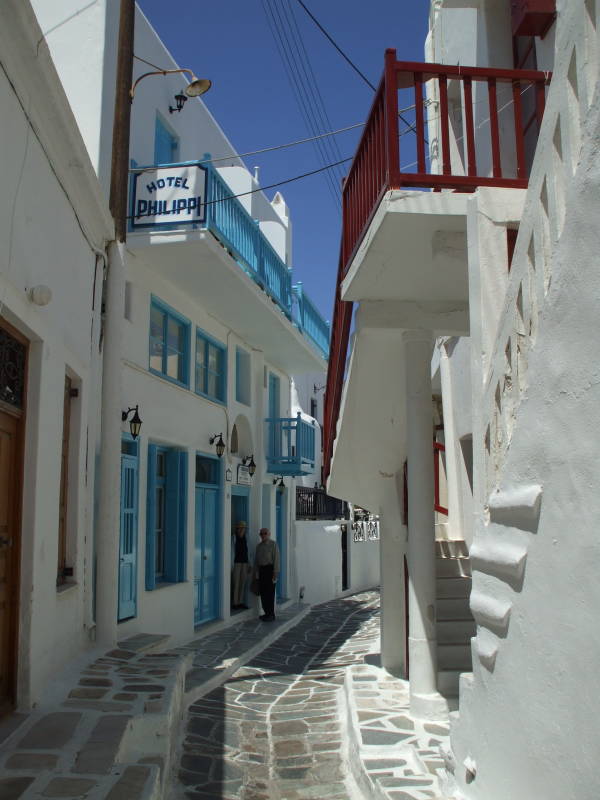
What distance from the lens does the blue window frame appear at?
977cm

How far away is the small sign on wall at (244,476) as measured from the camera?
1284 cm

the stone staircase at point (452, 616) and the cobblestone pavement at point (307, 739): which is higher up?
the stone staircase at point (452, 616)

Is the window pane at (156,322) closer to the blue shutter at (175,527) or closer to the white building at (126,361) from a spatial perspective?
the white building at (126,361)

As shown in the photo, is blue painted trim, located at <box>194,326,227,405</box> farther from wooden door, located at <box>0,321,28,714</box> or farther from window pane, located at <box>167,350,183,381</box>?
wooden door, located at <box>0,321,28,714</box>

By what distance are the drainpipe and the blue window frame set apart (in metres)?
1.79

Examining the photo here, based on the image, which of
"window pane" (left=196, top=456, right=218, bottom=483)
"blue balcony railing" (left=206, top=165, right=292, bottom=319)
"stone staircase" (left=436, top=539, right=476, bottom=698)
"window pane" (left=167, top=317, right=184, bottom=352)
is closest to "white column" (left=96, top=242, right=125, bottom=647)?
"blue balcony railing" (left=206, top=165, right=292, bottom=319)

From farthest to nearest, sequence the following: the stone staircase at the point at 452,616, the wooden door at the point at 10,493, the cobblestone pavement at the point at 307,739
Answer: the stone staircase at the point at 452,616, the cobblestone pavement at the point at 307,739, the wooden door at the point at 10,493

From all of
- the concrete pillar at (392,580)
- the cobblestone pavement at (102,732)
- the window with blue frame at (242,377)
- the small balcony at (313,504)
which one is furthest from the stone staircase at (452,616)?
the small balcony at (313,504)

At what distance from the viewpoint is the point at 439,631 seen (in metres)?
6.94

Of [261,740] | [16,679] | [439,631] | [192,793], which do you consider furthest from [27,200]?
[439,631]

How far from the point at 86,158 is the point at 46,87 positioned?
1.14m

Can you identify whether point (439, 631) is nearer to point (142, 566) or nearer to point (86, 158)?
point (142, 566)

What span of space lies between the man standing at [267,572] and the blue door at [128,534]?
4.22 metres

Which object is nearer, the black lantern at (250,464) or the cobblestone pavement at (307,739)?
the cobblestone pavement at (307,739)
